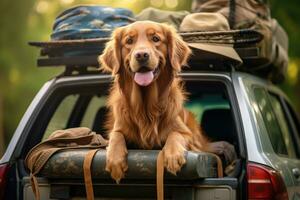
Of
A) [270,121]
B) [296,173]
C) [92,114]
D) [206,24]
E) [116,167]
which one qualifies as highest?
[206,24]

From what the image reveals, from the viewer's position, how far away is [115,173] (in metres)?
4.82

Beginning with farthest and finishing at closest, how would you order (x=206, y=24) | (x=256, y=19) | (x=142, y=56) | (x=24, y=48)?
(x=24, y=48), (x=256, y=19), (x=206, y=24), (x=142, y=56)

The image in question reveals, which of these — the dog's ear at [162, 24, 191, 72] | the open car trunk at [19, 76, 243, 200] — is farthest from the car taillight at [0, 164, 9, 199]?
the dog's ear at [162, 24, 191, 72]

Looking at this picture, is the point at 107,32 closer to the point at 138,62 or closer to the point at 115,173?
the point at 138,62

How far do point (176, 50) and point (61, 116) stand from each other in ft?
4.94

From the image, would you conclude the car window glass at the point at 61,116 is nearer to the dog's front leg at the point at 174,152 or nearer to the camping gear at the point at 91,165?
the camping gear at the point at 91,165

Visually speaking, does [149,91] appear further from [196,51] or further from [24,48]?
[24,48]

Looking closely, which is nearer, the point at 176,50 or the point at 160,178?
the point at 160,178

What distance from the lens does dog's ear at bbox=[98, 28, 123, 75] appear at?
→ 18.2 feet

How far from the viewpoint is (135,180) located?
491 centimetres

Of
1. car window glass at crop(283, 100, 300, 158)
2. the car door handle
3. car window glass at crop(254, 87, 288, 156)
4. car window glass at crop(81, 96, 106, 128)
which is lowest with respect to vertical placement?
car window glass at crop(283, 100, 300, 158)

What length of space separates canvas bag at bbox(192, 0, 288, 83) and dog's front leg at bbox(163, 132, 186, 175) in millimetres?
1229

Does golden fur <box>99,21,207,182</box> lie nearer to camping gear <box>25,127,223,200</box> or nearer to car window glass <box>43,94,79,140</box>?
camping gear <box>25,127,223,200</box>

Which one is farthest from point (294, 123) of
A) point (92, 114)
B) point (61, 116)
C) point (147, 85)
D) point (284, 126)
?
point (147, 85)
